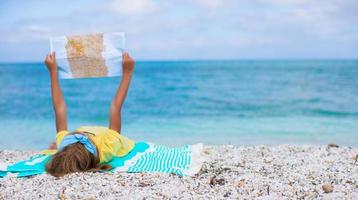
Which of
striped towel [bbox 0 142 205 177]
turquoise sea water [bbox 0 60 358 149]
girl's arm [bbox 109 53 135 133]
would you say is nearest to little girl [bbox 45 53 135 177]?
girl's arm [bbox 109 53 135 133]

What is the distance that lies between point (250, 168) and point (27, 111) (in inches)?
411

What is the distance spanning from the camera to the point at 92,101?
17.2 m

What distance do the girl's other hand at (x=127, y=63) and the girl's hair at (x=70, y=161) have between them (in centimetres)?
118

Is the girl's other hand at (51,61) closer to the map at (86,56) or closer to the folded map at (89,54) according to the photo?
the folded map at (89,54)

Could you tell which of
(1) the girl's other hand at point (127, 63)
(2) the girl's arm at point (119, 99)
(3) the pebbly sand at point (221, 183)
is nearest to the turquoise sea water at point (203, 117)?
(2) the girl's arm at point (119, 99)

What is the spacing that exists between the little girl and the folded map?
0.09 meters

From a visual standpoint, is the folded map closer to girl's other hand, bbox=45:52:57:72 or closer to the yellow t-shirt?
girl's other hand, bbox=45:52:57:72

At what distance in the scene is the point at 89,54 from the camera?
532cm

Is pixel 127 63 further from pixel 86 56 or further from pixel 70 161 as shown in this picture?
pixel 70 161

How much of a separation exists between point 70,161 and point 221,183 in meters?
1.47

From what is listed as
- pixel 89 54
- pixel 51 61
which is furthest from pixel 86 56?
pixel 51 61

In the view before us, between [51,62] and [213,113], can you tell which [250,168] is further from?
[213,113]

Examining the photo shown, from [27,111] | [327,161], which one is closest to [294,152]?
[327,161]

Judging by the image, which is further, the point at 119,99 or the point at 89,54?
the point at 119,99
